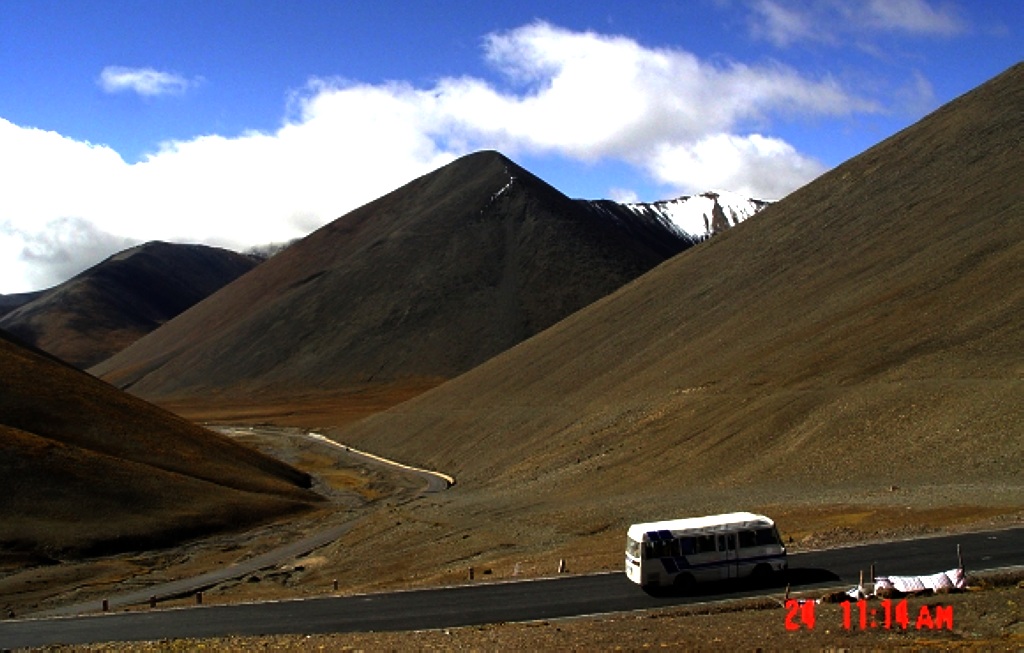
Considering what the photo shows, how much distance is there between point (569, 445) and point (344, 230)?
14215 cm

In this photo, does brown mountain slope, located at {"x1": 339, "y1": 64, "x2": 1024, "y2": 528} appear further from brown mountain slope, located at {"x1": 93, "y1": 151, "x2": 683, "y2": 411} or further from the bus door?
brown mountain slope, located at {"x1": 93, "y1": 151, "x2": 683, "y2": 411}

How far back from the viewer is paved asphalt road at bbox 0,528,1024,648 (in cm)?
1961

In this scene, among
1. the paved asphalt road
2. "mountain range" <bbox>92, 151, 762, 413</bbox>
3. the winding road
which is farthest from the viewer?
"mountain range" <bbox>92, 151, 762, 413</bbox>

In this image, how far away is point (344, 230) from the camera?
611 feet

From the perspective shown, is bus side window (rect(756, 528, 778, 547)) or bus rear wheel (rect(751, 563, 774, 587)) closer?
bus rear wheel (rect(751, 563, 774, 587))

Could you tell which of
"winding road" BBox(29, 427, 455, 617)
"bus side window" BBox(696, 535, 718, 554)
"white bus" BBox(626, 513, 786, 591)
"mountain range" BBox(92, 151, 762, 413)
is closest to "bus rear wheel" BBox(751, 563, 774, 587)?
"white bus" BBox(626, 513, 786, 591)

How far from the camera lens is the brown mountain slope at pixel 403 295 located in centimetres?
13712

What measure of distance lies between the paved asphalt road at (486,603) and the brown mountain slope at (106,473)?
1742 cm

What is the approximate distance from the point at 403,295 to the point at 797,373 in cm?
10718

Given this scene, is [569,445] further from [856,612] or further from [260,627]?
[856,612]

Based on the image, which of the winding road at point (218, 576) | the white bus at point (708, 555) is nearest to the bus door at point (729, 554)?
the white bus at point (708, 555)

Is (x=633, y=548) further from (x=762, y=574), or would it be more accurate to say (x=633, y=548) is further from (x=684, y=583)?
(x=762, y=574)
